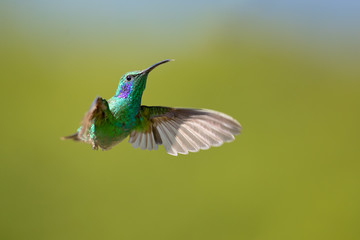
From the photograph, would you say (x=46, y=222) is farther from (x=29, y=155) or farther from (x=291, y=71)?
(x=291, y=71)

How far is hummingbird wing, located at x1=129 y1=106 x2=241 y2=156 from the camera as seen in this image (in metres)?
1.30

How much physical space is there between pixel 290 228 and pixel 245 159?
685 millimetres

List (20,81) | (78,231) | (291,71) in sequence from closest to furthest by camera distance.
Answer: (78,231) → (20,81) → (291,71)

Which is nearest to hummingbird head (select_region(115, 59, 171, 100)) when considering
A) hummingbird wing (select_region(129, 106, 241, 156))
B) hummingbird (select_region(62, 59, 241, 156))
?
hummingbird (select_region(62, 59, 241, 156))

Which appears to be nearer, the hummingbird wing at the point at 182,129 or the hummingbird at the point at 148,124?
the hummingbird at the point at 148,124

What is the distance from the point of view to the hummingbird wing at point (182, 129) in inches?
51.3

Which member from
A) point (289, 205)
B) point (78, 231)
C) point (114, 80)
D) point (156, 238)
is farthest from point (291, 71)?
point (78, 231)

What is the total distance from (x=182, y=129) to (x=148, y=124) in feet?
0.39

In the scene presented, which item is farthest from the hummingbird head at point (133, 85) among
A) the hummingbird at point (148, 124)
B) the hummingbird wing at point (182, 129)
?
the hummingbird wing at point (182, 129)

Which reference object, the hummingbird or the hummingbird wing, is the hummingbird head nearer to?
the hummingbird

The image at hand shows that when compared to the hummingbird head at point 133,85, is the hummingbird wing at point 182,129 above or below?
below

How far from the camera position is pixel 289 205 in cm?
365

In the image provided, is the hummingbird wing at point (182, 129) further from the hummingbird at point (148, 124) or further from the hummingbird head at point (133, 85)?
the hummingbird head at point (133, 85)

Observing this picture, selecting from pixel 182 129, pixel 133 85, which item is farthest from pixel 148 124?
pixel 133 85
